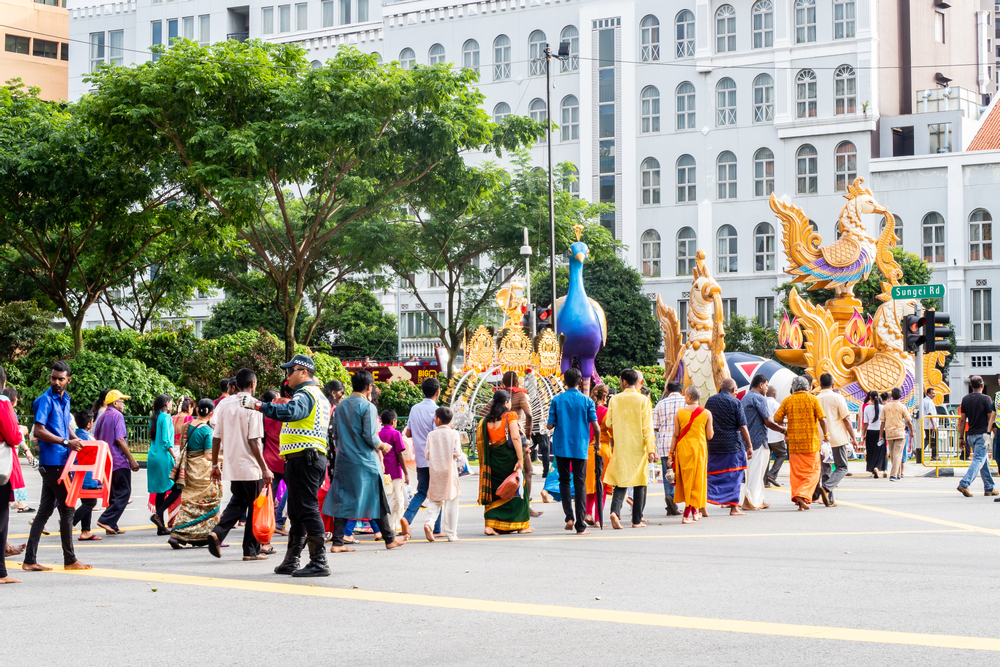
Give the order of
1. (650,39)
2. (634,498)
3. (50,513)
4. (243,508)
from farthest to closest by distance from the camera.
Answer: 1. (650,39)
2. (634,498)
3. (243,508)
4. (50,513)

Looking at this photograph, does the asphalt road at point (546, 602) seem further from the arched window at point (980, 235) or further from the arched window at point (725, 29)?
the arched window at point (725, 29)

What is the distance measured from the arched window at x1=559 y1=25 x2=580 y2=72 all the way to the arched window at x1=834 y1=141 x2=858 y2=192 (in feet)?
45.3

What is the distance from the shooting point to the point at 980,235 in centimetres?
5009

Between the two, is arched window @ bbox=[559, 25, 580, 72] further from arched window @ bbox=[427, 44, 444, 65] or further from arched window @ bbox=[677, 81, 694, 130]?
arched window @ bbox=[427, 44, 444, 65]

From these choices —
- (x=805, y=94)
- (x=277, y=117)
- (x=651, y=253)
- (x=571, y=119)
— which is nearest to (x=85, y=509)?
(x=277, y=117)

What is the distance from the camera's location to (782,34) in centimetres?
5516

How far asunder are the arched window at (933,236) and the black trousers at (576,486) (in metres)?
42.2

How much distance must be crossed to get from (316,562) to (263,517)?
137cm

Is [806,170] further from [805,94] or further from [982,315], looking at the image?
[982,315]

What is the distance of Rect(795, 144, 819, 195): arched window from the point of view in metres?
54.5

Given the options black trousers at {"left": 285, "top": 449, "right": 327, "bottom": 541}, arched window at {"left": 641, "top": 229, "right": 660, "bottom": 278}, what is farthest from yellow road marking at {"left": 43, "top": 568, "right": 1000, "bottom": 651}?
arched window at {"left": 641, "top": 229, "right": 660, "bottom": 278}

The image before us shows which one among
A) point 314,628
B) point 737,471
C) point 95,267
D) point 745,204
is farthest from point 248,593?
A: point 745,204

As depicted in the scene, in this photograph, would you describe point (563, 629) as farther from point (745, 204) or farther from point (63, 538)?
point (745, 204)

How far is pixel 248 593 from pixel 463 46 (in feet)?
185
